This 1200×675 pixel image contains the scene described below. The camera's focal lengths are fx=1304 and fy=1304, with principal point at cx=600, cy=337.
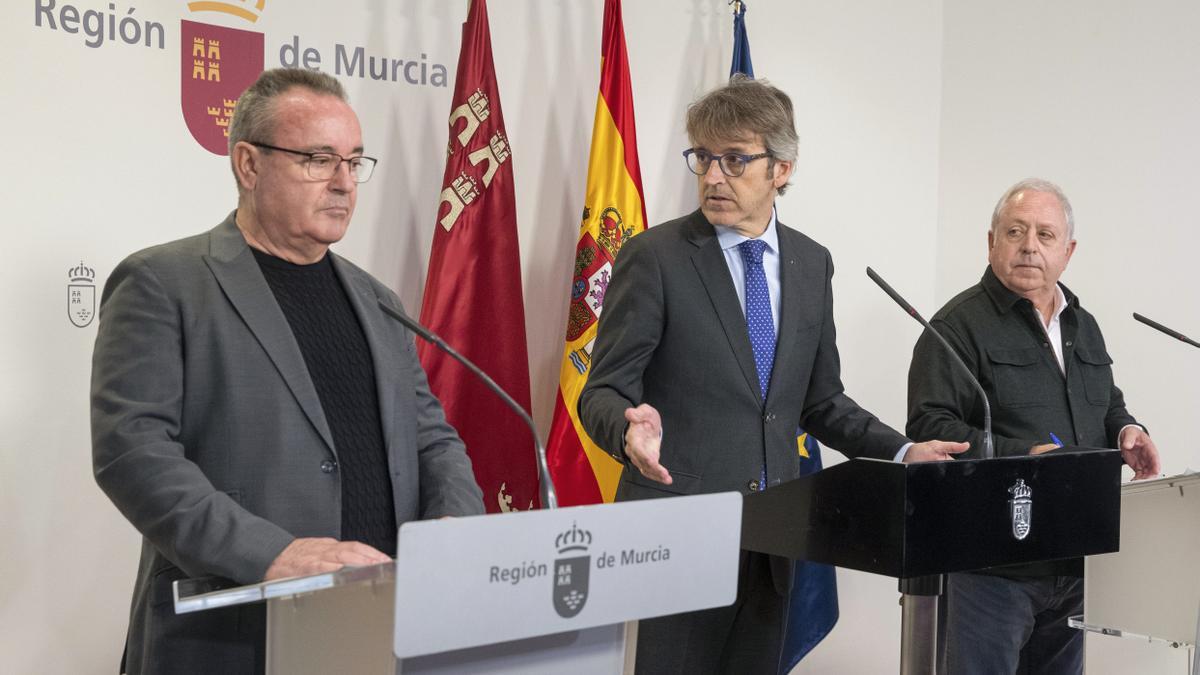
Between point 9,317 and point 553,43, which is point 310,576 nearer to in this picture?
point 9,317

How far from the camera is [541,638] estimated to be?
178 centimetres

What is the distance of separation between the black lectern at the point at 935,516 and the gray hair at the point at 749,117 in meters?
0.84

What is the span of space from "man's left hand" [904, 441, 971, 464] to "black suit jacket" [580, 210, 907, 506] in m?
0.08

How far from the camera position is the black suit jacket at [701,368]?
9.33 feet

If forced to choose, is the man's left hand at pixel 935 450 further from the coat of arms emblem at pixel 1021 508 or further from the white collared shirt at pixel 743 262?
the white collared shirt at pixel 743 262

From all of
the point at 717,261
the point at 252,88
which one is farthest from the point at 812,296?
the point at 252,88

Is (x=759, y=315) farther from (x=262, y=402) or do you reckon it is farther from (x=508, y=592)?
(x=508, y=592)

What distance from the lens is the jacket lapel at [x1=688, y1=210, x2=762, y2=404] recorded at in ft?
9.43

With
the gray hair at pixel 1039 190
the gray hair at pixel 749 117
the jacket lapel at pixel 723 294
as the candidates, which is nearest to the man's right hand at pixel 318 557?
the jacket lapel at pixel 723 294

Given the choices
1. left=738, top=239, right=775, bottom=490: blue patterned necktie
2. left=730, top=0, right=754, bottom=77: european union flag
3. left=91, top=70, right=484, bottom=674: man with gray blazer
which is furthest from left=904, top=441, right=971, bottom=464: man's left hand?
left=730, top=0, right=754, bottom=77: european union flag

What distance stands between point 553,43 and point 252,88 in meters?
1.89

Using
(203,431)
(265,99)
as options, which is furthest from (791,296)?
(203,431)

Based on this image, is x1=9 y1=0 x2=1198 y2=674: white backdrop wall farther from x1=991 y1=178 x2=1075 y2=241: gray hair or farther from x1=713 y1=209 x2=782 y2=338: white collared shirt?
x1=713 y1=209 x2=782 y2=338: white collared shirt

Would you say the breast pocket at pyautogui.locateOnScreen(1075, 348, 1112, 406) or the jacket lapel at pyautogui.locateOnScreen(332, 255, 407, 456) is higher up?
the jacket lapel at pyautogui.locateOnScreen(332, 255, 407, 456)
